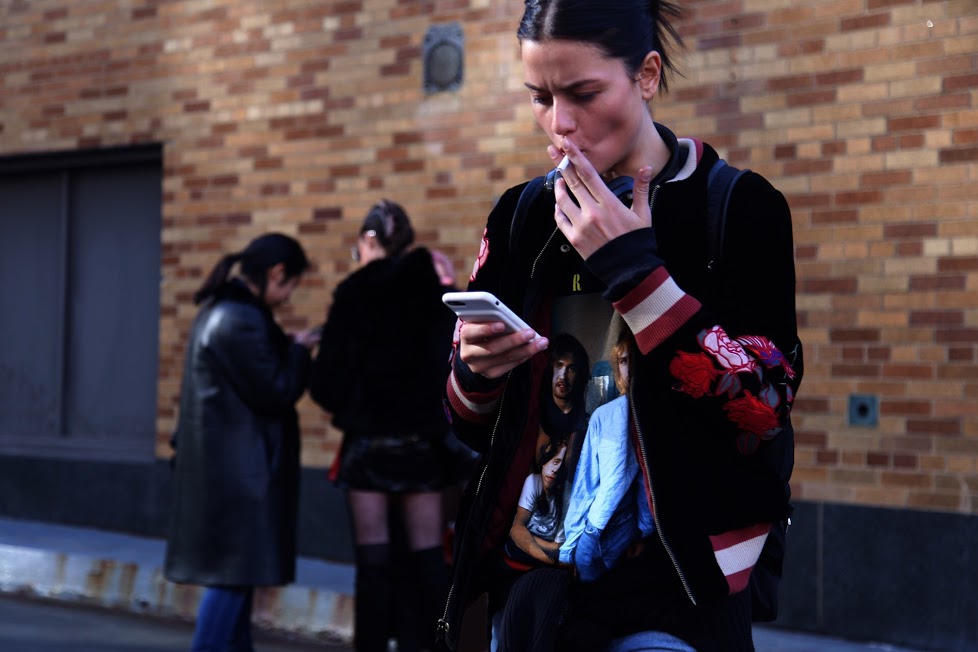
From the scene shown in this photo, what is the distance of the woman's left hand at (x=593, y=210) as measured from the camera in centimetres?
214

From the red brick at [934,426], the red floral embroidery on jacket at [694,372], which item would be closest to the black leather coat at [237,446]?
the red brick at [934,426]

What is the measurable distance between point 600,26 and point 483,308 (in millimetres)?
515

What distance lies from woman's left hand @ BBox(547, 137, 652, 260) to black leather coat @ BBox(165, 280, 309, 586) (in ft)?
12.9

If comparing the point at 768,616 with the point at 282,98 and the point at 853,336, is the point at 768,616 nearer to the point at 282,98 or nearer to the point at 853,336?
the point at 853,336

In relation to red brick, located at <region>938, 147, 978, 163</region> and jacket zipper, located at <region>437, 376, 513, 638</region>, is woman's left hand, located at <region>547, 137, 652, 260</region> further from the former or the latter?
red brick, located at <region>938, 147, 978, 163</region>

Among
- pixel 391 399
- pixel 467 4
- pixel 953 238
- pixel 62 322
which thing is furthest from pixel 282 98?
pixel 953 238

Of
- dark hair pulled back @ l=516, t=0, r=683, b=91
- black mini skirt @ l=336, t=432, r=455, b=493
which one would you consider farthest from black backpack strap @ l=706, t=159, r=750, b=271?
black mini skirt @ l=336, t=432, r=455, b=493

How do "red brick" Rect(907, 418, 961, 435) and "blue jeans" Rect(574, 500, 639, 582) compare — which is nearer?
"blue jeans" Rect(574, 500, 639, 582)

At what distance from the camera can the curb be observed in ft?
24.0

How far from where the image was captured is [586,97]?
2.27m

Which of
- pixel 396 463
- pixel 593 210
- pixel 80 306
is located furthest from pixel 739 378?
pixel 80 306

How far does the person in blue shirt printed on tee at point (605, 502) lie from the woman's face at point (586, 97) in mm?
409

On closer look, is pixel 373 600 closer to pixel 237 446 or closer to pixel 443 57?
pixel 237 446

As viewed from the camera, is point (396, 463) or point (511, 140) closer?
point (396, 463)
